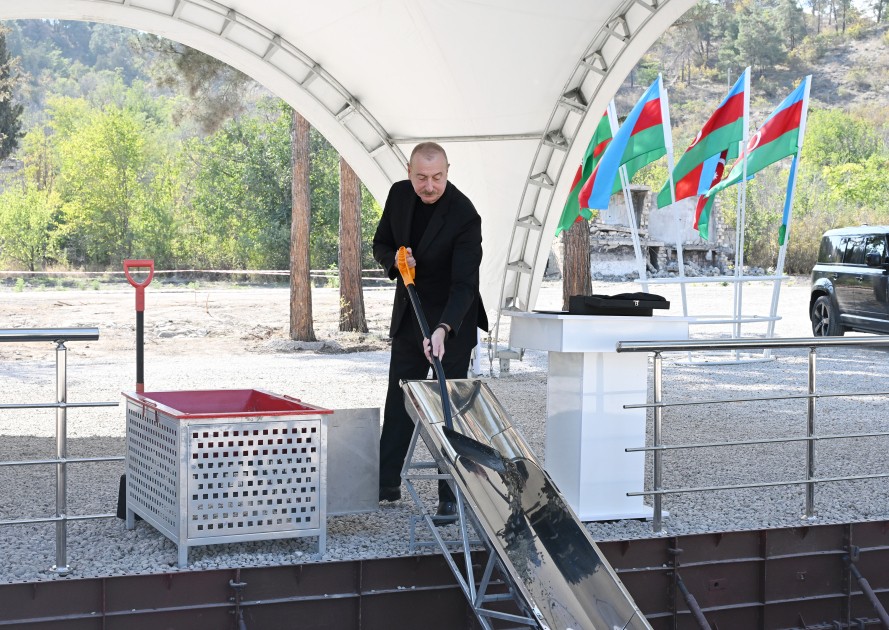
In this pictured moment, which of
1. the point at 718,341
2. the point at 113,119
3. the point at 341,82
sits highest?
the point at 113,119

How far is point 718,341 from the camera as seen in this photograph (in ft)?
15.2

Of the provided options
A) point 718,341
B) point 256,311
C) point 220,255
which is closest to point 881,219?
point 220,255

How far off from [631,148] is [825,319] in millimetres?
4665

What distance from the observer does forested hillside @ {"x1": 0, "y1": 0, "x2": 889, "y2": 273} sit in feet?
116

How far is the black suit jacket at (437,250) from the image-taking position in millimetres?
4598

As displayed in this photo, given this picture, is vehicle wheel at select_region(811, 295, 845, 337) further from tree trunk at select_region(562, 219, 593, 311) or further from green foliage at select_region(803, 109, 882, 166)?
green foliage at select_region(803, 109, 882, 166)

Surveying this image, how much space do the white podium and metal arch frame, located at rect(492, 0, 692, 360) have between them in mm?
2899

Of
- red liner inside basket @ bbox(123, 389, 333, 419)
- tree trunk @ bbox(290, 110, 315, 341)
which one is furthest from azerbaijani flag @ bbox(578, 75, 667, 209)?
red liner inside basket @ bbox(123, 389, 333, 419)

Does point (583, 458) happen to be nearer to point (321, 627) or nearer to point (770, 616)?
point (770, 616)

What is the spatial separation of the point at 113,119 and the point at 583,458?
51.1 metres

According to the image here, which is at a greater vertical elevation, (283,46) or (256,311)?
(283,46)

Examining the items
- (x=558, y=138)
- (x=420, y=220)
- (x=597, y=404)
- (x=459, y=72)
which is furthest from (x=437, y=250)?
(x=558, y=138)

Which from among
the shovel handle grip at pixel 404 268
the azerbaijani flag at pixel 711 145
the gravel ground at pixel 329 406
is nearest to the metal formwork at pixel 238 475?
the gravel ground at pixel 329 406

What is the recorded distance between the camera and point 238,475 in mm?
3932
